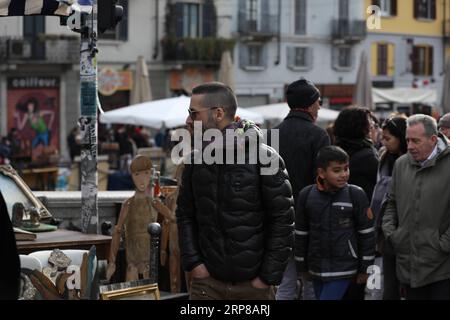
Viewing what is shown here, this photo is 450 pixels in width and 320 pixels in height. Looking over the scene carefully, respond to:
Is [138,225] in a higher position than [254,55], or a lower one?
lower

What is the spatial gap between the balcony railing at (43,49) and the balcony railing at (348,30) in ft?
45.6

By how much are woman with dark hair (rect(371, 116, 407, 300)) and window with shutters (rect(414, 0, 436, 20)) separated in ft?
142

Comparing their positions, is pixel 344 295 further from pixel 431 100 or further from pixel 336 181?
pixel 431 100

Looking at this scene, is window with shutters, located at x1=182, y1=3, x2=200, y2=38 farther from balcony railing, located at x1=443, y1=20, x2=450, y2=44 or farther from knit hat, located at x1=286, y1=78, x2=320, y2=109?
knit hat, located at x1=286, y1=78, x2=320, y2=109

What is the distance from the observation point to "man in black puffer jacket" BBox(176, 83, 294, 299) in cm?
598

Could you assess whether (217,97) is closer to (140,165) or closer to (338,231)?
(338,231)

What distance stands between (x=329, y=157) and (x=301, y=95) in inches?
32.7

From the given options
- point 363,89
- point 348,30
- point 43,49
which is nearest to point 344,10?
point 348,30

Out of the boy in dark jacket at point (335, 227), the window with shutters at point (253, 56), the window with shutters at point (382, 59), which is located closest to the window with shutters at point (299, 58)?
the window with shutters at point (253, 56)

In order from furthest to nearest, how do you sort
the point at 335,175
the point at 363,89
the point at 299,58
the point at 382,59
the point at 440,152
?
1. the point at 382,59
2. the point at 299,58
3. the point at 363,89
4. the point at 335,175
5. the point at 440,152

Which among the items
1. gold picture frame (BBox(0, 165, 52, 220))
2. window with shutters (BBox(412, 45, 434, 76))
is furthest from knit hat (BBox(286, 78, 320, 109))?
window with shutters (BBox(412, 45, 434, 76))

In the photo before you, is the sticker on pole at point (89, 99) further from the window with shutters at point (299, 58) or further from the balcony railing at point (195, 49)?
the window with shutters at point (299, 58)

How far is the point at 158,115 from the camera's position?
23.7 m
